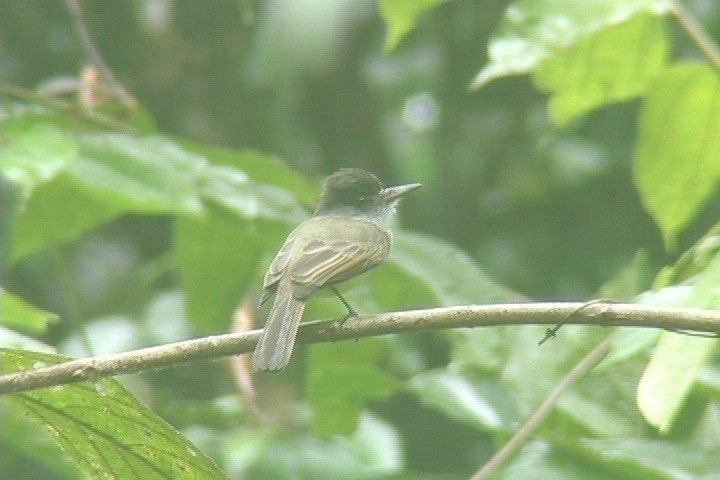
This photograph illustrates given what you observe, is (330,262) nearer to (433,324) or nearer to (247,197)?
(247,197)

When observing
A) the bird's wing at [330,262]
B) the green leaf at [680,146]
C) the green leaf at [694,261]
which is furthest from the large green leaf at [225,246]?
the green leaf at [694,261]

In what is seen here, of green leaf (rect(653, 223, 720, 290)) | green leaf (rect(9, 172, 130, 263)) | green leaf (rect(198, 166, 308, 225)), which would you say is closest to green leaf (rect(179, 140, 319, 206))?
green leaf (rect(198, 166, 308, 225))

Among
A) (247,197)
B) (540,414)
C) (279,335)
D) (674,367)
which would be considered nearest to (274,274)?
(247,197)

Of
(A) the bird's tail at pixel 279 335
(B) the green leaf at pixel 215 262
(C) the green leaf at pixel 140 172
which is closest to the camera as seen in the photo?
(A) the bird's tail at pixel 279 335

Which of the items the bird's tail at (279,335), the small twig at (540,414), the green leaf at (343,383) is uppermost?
the bird's tail at (279,335)

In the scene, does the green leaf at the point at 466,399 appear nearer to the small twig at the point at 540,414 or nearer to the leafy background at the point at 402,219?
the leafy background at the point at 402,219

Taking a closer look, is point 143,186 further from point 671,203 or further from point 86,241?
point 86,241

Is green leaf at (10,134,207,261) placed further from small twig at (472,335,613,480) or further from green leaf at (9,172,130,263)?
small twig at (472,335,613,480)

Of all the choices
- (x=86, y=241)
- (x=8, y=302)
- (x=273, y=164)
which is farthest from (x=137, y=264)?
(x=8, y=302)
